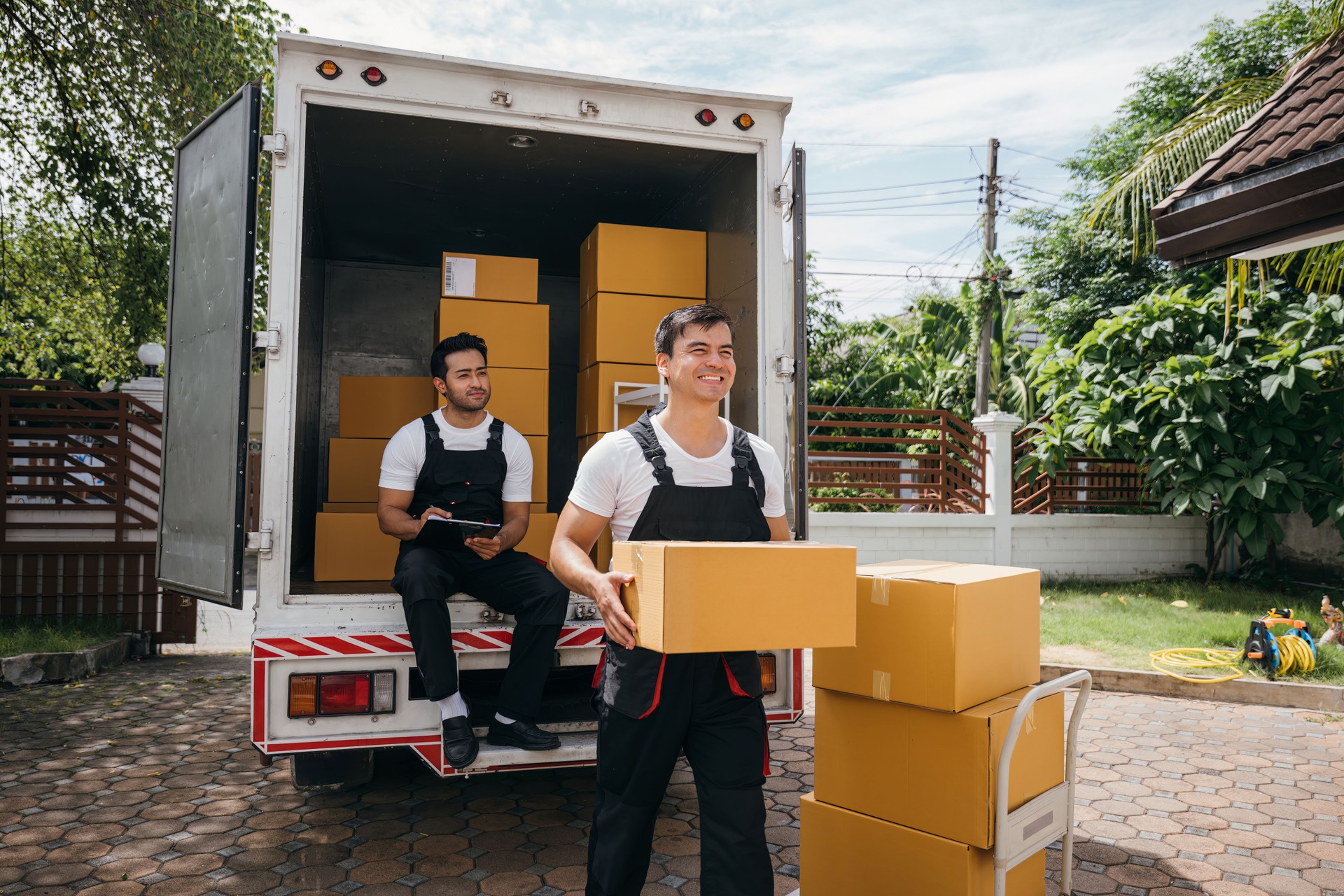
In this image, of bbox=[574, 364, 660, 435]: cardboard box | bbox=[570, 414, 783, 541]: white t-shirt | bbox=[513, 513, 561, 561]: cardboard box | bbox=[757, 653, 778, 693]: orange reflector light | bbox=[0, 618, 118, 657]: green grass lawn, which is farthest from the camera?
bbox=[0, 618, 118, 657]: green grass lawn

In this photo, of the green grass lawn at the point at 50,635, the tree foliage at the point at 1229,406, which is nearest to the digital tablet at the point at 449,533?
the green grass lawn at the point at 50,635

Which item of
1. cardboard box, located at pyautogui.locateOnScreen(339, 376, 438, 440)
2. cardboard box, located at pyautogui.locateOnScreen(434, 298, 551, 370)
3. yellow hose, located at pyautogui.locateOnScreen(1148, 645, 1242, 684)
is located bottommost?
yellow hose, located at pyautogui.locateOnScreen(1148, 645, 1242, 684)

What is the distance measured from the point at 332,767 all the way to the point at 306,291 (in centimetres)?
263

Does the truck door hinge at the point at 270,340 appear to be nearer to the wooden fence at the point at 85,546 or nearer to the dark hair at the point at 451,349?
the dark hair at the point at 451,349

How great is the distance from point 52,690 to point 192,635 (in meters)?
1.56

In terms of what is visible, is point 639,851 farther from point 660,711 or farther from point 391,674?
point 391,674

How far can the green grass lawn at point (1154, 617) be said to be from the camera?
6.70m

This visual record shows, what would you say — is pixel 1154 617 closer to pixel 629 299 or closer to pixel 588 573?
pixel 629 299

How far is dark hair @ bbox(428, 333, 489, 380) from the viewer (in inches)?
158

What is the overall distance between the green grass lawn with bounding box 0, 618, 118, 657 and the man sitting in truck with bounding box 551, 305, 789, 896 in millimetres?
5904

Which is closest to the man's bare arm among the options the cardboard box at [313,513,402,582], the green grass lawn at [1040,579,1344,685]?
the cardboard box at [313,513,402,582]

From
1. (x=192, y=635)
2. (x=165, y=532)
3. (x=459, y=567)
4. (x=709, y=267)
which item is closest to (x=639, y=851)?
(x=459, y=567)

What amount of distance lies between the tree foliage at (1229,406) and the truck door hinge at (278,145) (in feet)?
28.3

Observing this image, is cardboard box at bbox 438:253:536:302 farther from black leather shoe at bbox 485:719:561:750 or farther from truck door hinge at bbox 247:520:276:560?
black leather shoe at bbox 485:719:561:750
